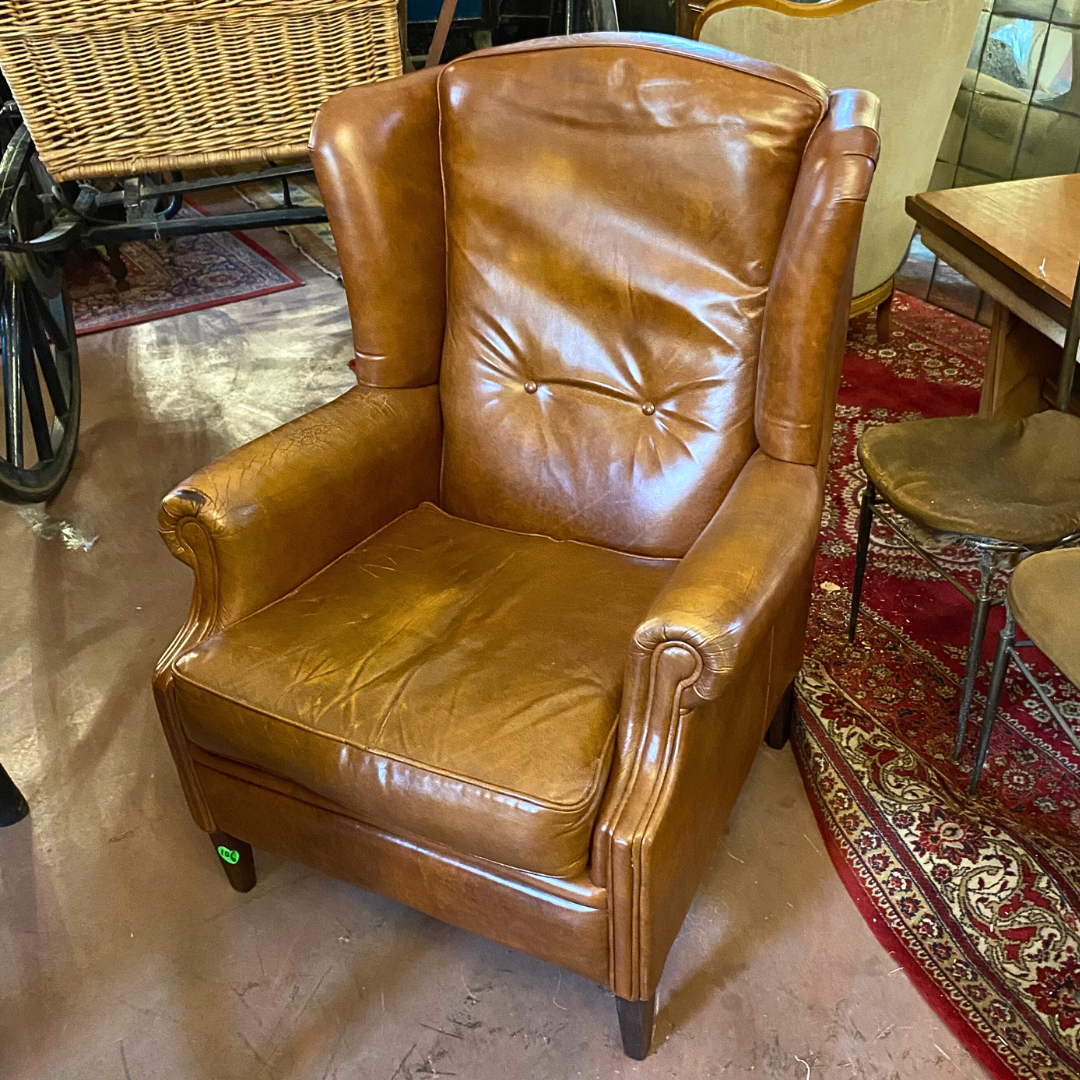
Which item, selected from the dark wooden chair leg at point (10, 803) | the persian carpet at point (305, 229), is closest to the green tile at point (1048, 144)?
the persian carpet at point (305, 229)

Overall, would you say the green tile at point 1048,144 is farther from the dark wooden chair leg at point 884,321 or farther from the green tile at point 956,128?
the dark wooden chair leg at point 884,321

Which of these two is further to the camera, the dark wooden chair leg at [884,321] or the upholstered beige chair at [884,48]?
the dark wooden chair leg at [884,321]

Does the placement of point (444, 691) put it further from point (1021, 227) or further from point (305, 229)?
point (305, 229)

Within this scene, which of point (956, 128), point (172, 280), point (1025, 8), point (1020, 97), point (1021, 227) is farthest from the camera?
point (172, 280)

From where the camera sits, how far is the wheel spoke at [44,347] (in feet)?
7.60

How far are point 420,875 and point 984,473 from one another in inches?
41.4

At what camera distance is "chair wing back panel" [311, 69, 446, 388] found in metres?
1.50

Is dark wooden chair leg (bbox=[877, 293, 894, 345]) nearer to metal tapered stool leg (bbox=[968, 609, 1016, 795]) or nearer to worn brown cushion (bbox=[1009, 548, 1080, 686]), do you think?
metal tapered stool leg (bbox=[968, 609, 1016, 795])

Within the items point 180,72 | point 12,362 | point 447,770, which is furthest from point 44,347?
point 447,770

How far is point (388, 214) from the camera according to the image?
154 centimetres

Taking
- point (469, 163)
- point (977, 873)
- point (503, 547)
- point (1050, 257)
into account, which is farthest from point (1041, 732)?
A: point (469, 163)

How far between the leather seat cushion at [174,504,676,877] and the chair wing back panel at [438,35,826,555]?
140 mm

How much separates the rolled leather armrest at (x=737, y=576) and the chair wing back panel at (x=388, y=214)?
1.95ft

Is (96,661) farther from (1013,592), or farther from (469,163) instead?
(1013,592)
